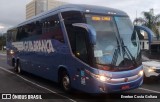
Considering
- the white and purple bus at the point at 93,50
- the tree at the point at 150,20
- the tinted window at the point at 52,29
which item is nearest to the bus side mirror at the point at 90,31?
the white and purple bus at the point at 93,50

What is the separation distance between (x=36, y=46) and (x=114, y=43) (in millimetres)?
6164

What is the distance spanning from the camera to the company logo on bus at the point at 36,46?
510 inches

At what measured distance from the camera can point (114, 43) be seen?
968 centimetres

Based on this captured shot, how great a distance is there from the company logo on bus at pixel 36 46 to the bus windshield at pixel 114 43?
3.21 m

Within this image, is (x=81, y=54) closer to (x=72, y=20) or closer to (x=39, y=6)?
(x=72, y=20)

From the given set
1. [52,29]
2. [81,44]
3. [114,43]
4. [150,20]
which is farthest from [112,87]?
[150,20]

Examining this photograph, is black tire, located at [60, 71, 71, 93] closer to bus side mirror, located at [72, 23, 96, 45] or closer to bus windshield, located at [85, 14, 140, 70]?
bus windshield, located at [85, 14, 140, 70]

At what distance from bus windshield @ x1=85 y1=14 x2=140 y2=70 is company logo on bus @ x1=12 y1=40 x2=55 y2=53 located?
3.21 metres

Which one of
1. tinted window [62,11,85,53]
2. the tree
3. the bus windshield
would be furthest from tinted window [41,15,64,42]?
the tree

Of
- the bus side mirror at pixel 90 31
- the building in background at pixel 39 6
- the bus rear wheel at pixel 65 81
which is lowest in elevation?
the bus rear wheel at pixel 65 81

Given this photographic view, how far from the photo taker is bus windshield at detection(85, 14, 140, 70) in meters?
9.36

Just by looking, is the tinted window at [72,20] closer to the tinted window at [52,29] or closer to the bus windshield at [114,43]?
the bus windshield at [114,43]

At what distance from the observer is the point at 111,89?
30.2ft

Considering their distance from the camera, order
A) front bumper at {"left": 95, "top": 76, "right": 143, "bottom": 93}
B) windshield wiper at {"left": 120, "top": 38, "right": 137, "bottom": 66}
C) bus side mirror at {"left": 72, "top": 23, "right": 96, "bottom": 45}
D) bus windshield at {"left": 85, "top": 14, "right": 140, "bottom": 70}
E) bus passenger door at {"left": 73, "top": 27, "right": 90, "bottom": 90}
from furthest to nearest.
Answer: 1. windshield wiper at {"left": 120, "top": 38, "right": 137, "bottom": 66}
2. bus passenger door at {"left": 73, "top": 27, "right": 90, "bottom": 90}
3. bus windshield at {"left": 85, "top": 14, "right": 140, "bottom": 70}
4. front bumper at {"left": 95, "top": 76, "right": 143, "bottom": 93}
5. bus side mirror at {"left": 72, "top": 23, "right": 96, "bottom": 45}
